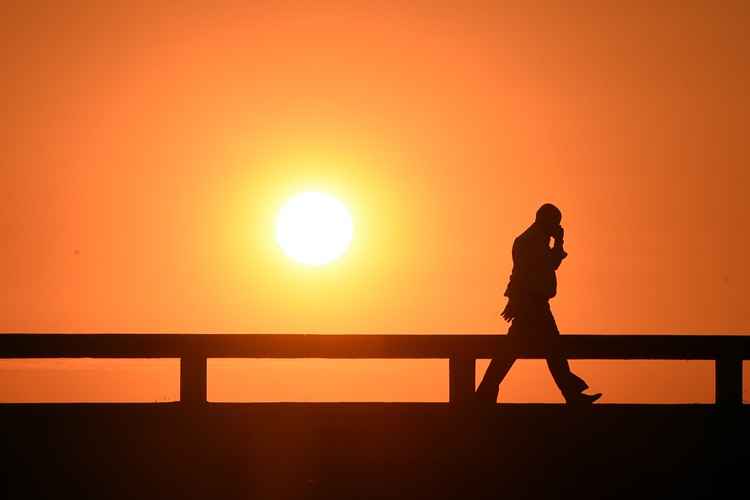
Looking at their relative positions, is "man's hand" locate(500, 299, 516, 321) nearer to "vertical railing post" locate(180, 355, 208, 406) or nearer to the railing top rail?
the railing top rail

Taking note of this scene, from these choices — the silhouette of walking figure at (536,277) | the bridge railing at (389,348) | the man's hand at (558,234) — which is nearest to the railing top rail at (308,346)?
the bridge railing at (389,348)

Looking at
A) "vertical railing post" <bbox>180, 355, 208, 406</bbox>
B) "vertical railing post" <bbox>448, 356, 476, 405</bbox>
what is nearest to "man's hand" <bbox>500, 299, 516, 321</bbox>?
"vertical railing post" <bbox>448, 356, 476, 405</bbox>

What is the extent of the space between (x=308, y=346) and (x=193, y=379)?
3.44ft

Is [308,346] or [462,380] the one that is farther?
[462,380]

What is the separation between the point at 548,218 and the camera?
45.0 feet

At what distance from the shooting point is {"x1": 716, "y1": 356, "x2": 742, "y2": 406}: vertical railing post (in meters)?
13.0

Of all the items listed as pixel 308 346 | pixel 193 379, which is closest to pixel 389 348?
pixel 308 346

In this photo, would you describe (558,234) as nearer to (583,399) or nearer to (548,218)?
(548,218)

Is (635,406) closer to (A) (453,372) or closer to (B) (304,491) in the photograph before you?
(A) (453,372)

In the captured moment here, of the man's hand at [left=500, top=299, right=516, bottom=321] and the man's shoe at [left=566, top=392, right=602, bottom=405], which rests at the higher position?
the man's hand at [left=500, top=299, right=516, bottom=321]

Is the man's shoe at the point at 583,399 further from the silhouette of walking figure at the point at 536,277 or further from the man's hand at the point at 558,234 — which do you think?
the man's hand at the point at 558,234

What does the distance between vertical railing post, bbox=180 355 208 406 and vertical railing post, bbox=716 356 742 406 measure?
4417mm

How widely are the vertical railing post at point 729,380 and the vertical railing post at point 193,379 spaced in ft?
14.5

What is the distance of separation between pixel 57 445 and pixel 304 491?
2513 mm
